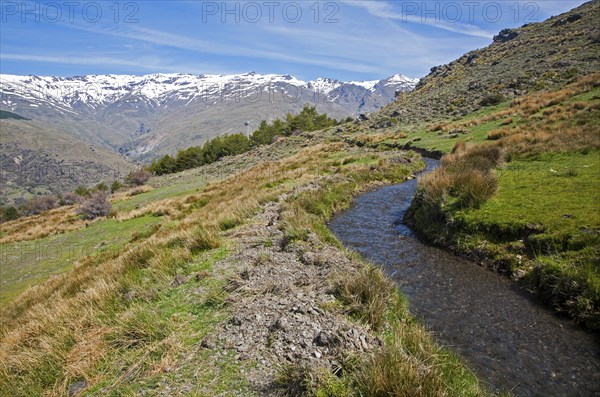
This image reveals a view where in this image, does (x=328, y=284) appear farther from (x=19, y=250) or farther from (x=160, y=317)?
(x=19, y=250)

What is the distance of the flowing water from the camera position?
6.37 m

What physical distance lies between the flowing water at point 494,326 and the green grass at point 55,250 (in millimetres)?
16799

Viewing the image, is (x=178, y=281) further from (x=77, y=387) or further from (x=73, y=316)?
(x=77, y=387)

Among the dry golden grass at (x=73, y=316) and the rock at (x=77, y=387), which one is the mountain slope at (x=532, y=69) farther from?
the rock at (x=77, y=387)

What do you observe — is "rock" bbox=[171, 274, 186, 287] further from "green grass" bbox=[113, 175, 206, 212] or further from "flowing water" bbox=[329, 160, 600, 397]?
"green grass" bbox=[113, 175, 206, 212]

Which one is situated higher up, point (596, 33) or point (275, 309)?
point (596, 33)

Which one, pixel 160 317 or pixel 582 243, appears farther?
pixel 582 243

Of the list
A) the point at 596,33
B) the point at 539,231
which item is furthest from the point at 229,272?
the point at 596,33

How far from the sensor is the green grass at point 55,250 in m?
18.5

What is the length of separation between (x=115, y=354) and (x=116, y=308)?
2.55 meters

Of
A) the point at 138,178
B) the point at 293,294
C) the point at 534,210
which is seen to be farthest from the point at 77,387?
the point at 138,178

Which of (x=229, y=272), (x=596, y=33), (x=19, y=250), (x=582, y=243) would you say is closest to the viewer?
(x=582, y=243)

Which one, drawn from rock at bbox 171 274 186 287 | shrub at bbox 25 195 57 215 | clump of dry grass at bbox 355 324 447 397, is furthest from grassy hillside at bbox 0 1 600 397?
shrub at bbox 25 195 57 215

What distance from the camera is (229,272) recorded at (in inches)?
388
